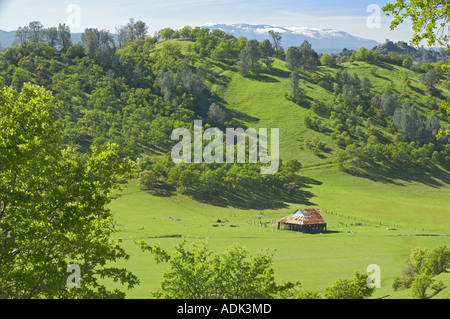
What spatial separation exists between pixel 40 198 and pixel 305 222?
77.7 meters

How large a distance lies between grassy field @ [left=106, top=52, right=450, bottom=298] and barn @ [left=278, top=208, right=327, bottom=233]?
2609 mm

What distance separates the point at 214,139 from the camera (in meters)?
162

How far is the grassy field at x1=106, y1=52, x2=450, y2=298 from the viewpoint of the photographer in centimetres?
5347

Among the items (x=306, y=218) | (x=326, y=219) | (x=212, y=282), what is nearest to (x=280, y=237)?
(x=306, y=218)

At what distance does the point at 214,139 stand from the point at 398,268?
113m

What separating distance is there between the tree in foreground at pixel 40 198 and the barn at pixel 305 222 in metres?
75.0

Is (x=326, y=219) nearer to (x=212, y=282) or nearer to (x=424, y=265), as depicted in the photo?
(x=424, y=265)

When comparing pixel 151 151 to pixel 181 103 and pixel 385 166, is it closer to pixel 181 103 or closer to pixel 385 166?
pixel 181 103

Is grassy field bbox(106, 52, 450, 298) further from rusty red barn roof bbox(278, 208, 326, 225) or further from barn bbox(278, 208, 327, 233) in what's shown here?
rusty red barn roof bbox(278, 208, 326, 225)

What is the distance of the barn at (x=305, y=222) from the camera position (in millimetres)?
89688

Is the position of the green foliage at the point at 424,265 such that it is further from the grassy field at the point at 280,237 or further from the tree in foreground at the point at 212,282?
the tree in foreground at the point at 212,282

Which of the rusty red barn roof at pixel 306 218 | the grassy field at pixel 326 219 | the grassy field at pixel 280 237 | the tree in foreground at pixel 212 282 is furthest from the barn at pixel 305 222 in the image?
the tree in foreground at pixel 212 282

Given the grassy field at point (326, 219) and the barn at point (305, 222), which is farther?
the barn at point (305, 222)
